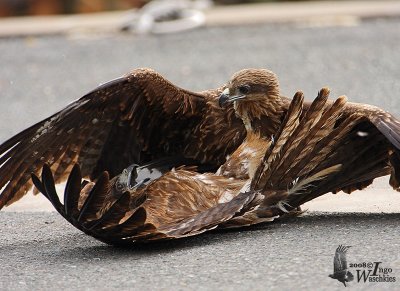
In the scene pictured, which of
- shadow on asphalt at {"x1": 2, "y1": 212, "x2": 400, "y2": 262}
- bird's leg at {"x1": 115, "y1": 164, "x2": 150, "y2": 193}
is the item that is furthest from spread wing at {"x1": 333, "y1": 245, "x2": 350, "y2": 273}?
bird's leg at {"x1": 115, "y1": 164, "x2": 150, "y2": 193}

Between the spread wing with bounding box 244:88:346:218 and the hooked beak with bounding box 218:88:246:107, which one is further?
the hooked beak with bounding box 218:88:246:107

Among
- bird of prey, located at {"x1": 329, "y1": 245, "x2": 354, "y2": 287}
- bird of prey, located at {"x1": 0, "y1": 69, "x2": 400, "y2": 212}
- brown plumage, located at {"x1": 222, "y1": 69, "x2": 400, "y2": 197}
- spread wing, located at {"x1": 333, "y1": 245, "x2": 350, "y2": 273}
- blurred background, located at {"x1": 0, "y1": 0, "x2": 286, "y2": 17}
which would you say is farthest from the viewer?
blurred background, located at {"x1": 0, "y1": 0, "x2": 286, "y2": 17}

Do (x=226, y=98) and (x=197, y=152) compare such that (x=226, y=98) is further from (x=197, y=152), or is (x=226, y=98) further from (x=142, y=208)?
(x=142, y=208)

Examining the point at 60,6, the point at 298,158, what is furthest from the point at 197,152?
the point at 60,6

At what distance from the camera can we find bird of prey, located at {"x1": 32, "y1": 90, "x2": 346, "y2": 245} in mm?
5723

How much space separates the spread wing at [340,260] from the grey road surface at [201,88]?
0.03m

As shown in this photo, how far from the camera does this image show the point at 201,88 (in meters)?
11.7

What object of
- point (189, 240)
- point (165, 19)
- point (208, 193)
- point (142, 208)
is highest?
point (165, 19)

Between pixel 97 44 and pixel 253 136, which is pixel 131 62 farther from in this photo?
pixel 253 136

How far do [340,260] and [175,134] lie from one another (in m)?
1.91

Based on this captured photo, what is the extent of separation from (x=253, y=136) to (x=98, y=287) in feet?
5.96

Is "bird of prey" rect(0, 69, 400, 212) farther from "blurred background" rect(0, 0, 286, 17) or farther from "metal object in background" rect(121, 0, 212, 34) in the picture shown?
"blurred background" rect(0, 0, 286, 17)

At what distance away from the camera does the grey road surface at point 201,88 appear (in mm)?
5348

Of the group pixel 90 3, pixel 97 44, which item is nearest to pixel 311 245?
pixel 97 44
